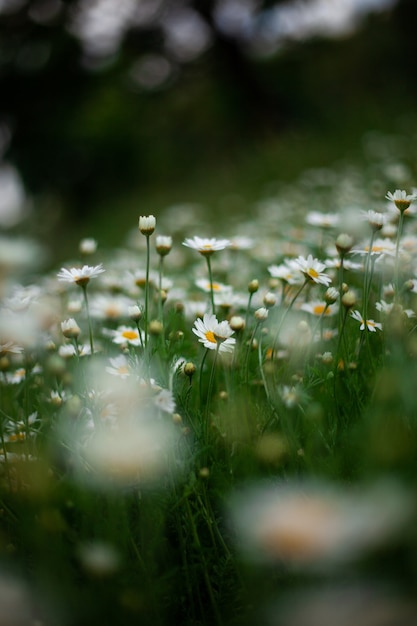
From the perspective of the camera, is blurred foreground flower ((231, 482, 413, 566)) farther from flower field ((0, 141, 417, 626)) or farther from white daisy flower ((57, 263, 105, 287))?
white daisy flower ((57, 263, 105, 287))

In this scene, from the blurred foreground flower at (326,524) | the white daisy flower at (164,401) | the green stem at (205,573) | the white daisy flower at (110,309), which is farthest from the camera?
the white daisy flower at (110,309)

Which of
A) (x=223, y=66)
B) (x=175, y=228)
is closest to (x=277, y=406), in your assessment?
(x=175, y=228)

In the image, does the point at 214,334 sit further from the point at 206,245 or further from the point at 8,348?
the point at 8,348

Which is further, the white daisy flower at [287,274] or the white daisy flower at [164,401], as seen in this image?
the white daisy flower at [287,274]

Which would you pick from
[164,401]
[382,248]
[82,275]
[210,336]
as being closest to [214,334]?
[210,336]

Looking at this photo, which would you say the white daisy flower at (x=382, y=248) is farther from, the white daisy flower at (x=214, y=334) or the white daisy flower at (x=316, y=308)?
the white daisy flower at (x=214, y=334)

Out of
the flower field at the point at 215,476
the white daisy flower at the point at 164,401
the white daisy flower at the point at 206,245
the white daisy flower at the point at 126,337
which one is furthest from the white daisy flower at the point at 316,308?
the white daisy flower at the point at 164,401

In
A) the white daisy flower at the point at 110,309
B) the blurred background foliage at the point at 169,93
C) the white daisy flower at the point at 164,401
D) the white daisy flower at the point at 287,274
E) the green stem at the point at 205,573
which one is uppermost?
the blurred background foliage at the point at 169,93
